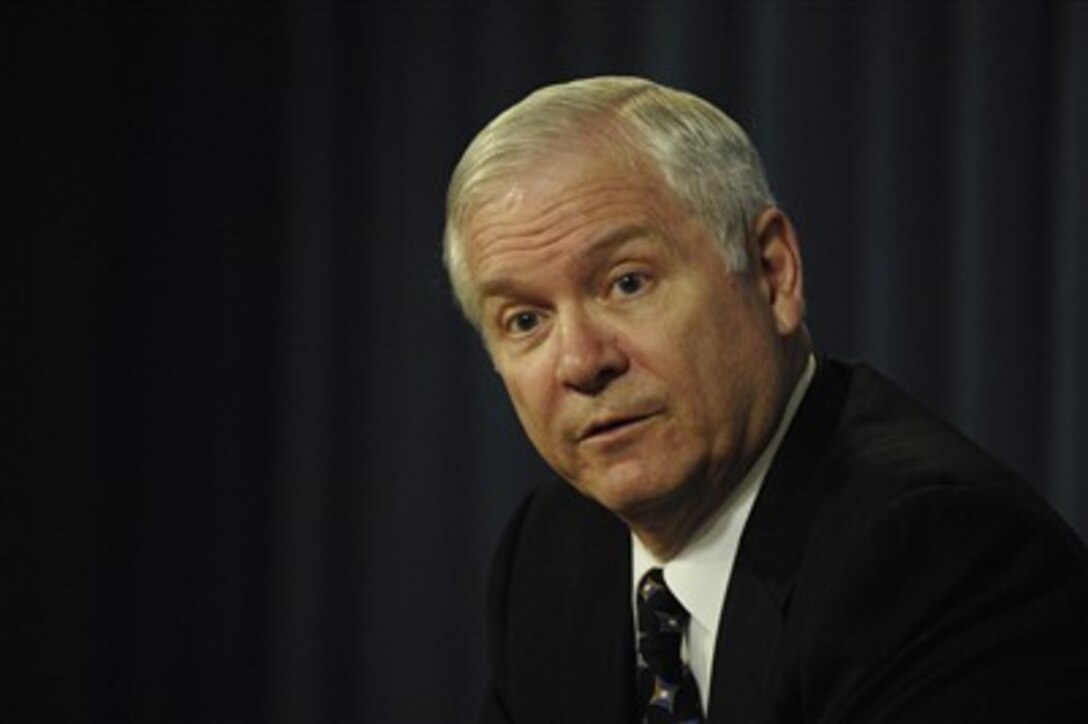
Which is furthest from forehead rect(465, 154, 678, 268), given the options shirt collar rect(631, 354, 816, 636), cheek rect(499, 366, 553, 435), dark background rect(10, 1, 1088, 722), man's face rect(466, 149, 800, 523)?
dark background rect(10, 1, 1088, 722)

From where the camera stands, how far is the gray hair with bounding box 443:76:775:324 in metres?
1.55

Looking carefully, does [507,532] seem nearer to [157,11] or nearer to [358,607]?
[358,607]

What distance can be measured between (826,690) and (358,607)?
61.9 inches

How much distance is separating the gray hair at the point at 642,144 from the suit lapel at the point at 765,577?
0.18 m

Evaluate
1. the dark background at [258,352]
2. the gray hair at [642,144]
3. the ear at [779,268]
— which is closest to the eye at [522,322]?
the gray hair at [642,144]

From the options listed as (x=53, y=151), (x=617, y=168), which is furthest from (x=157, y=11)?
(x=617, y=168)

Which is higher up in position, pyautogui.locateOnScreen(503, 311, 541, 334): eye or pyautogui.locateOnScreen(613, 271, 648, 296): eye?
pyautogui.locateOnScreen(613, 271, 648, 296): eye

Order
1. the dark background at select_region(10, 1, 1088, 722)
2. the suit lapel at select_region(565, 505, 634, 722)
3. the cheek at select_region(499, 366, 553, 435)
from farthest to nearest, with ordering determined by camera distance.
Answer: the dark background at select_region(10, 1, 1088, 722), the suit lapel at select_region(565, 505, 634, 722), the cheek at select_region(499, 366, 553, 435)

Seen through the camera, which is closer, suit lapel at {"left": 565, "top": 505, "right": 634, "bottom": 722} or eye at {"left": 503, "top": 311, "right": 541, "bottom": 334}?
eye at {"left": 503, "top": 311, "right": 541, "bottom": 334}

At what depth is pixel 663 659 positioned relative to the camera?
1.61 m

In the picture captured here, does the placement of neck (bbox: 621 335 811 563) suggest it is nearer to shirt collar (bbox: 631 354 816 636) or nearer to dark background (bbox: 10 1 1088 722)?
shirt collar (bbox: 631 354 816 636)

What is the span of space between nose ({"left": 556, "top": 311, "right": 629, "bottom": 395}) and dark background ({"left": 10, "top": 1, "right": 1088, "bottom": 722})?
1261 millimetres

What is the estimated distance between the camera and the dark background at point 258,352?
111 inches

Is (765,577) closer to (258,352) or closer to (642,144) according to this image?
(642,144)
